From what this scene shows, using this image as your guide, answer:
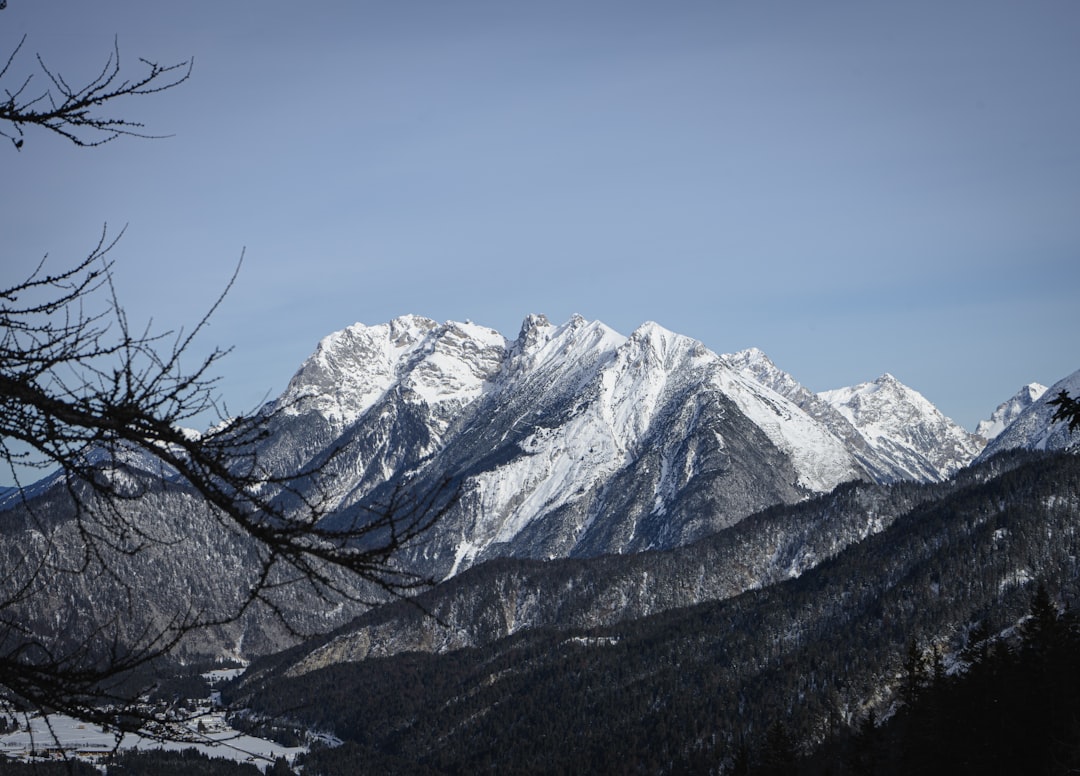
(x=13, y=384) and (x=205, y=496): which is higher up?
(x=13, y=384)

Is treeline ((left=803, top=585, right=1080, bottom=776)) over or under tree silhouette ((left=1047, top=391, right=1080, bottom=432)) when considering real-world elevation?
under

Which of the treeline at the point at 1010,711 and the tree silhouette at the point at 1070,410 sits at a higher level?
the tree silhouette at the point at 1070,410

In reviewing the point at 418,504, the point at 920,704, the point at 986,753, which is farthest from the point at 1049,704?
the point at 418,504

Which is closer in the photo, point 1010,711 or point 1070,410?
point 1070,410

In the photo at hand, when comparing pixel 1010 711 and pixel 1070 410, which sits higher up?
pixel 1070 410

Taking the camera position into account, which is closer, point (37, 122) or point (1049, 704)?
point (37, 122)

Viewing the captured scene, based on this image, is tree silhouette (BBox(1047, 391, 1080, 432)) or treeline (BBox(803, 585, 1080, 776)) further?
treeline (BBox(803, 585, 1080, 776))

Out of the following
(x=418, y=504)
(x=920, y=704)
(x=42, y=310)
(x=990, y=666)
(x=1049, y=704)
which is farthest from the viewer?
(x=920, y=704)

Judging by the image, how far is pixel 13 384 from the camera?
8414 millimetres

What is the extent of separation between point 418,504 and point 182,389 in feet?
6.83

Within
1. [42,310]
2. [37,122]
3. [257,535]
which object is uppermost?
[37,122]

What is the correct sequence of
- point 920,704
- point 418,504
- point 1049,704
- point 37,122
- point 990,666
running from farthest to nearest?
point 920,704 < point 990,666 < point 1049,704 < point 37,122 < point 418,504

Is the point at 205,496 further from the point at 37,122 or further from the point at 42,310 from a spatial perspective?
the point at 37,122

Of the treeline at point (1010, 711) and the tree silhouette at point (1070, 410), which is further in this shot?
the treeline at point (1010, 711)
